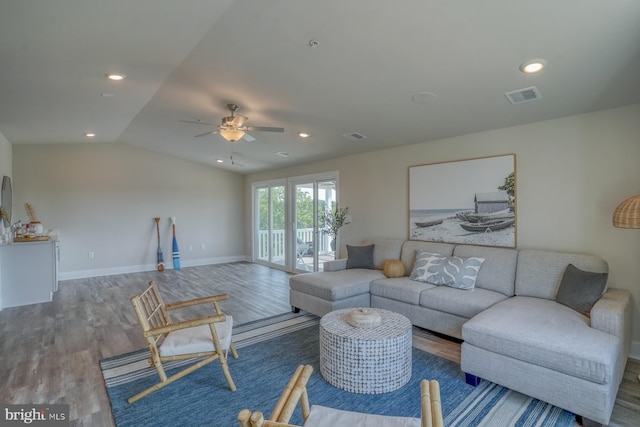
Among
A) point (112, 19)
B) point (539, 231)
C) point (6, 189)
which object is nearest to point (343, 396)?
point (539, 231)

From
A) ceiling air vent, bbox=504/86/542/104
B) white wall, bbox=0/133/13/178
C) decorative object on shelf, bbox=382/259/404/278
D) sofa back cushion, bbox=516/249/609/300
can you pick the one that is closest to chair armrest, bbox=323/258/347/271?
decorative object on shelf, bbox=382/259/404/278

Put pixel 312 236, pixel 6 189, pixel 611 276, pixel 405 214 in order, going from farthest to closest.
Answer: pixel 312 236 → pixel 6 189 → pixel 405 214 → pixel 611 276

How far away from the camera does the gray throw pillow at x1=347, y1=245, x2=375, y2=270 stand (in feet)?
15.7

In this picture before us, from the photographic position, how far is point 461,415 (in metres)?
2.19

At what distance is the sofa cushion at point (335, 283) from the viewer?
3.85 m

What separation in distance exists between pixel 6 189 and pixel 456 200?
7.00m

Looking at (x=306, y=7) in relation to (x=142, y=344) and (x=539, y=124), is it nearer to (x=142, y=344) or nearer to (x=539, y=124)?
(x=539, y=124)

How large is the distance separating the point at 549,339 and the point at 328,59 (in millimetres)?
2766

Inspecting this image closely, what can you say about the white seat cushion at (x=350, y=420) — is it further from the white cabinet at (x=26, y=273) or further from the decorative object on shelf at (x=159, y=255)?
the decorative object on shelf at (x=159, y=255)

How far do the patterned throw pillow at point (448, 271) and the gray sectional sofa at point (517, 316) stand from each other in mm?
80

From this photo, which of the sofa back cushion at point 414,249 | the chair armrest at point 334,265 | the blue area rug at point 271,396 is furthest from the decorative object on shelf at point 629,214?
the chair armrest at point 334,265

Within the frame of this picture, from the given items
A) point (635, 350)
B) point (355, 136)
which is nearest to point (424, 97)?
point (355, 136)

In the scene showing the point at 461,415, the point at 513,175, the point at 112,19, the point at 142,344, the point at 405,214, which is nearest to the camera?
the point at 461,415

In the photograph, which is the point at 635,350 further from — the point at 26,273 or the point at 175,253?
the point at 175,253
